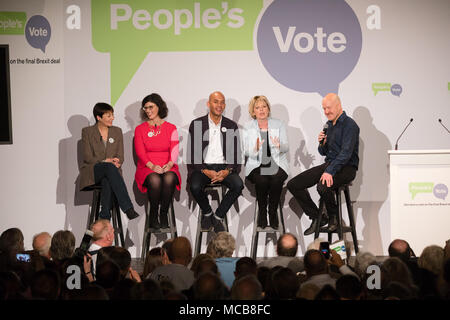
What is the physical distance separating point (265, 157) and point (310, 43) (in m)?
1.36

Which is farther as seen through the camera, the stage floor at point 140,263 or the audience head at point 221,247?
the stage floor at point 140,263

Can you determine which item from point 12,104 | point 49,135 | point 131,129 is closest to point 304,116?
point 131,129

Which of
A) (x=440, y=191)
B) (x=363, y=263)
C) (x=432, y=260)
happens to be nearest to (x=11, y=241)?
(x=363, y=263)

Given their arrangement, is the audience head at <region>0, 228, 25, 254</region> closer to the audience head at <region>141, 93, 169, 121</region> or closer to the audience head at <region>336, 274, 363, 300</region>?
the audience head at <region>141, 93, 169, 121</region>

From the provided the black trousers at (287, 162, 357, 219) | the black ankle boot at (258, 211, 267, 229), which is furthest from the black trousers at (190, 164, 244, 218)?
the black trousers at (287, 162, 357, 219)

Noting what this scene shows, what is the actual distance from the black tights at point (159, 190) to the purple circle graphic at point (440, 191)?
2.43 meters

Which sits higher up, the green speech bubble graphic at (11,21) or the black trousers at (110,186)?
the green speech bubble graphic at (11,21)

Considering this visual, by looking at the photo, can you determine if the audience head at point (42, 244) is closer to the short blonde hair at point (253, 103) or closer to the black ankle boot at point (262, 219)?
the black ankle boot at point (262, 219)

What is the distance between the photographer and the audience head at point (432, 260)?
334 cm

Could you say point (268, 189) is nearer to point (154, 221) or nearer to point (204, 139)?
point (204, 139)

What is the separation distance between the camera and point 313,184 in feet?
17.9

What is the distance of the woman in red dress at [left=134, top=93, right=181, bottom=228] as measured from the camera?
5398mm

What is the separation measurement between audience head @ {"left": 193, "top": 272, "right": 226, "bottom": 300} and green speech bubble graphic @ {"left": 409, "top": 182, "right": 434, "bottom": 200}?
10.2ft

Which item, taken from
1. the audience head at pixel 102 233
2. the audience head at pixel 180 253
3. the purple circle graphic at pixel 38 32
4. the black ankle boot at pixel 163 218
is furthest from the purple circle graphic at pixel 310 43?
the audience head at pixel 180 253
